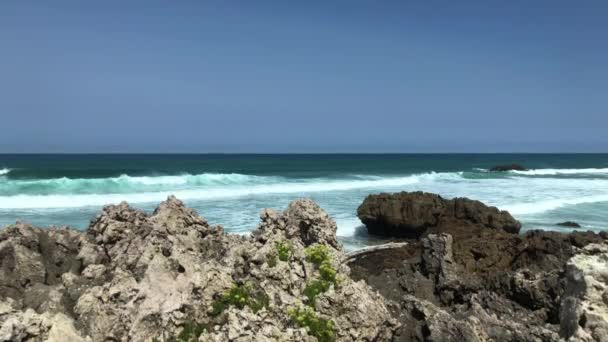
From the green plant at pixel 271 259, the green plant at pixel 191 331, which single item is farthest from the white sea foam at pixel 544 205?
the green plant at pixel 191 331

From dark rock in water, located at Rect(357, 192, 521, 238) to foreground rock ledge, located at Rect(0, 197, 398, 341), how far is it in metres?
14.8

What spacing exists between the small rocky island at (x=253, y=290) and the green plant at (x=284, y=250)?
0.04 ft

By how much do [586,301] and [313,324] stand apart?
2.76m

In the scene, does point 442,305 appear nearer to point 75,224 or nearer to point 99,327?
point 99,327

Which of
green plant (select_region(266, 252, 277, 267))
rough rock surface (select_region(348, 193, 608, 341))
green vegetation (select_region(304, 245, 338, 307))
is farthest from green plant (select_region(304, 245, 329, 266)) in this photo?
rough rock surface (select_region(348, 193, 608, 341))

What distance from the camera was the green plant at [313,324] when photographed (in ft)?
16.6

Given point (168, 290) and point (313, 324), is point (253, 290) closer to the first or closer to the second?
point (313, 324)

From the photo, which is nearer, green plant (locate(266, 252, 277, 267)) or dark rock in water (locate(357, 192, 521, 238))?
green plant (locate(266, 252, 277, 267))

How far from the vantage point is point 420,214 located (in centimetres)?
2178

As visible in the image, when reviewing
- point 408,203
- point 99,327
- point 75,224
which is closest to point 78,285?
point 99,327

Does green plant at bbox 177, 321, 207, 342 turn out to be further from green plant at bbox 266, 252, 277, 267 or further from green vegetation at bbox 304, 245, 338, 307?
green vegetation at bbox 304, 245, 338, 307

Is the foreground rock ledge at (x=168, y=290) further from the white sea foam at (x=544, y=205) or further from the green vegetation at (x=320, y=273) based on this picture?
the white sea foam at (x=544, y=205)

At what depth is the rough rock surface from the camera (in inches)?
203

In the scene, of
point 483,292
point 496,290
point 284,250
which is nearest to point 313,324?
point 284,250
